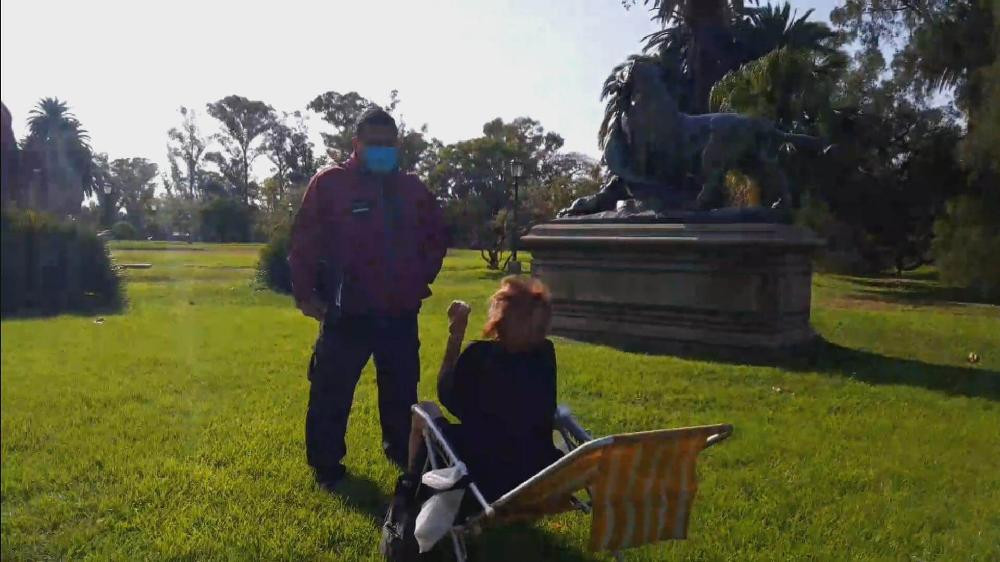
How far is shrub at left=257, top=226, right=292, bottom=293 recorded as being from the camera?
28.6 ft

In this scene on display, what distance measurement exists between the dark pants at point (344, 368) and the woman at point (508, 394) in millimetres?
945

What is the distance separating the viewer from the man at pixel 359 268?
3.79 m

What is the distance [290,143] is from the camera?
6.37 metres

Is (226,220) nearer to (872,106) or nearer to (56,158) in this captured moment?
(56,158)

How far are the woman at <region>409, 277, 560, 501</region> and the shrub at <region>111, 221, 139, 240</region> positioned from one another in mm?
1231

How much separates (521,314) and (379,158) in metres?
1.22

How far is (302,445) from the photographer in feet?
14.8

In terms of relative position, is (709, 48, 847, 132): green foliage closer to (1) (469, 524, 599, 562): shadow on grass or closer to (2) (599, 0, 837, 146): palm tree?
(2) (599, 0, 837, 146): palm tree

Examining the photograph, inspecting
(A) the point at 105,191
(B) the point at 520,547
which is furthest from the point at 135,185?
(B) the point at 520,547

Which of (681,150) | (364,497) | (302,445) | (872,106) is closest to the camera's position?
(364,497)

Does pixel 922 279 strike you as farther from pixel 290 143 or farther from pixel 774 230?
pixel 290 143

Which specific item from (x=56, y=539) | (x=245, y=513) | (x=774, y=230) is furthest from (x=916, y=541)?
(x=774, y=230)

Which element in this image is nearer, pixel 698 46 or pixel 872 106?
pixel 698 46

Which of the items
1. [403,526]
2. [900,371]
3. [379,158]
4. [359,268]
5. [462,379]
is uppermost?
[379,158]
